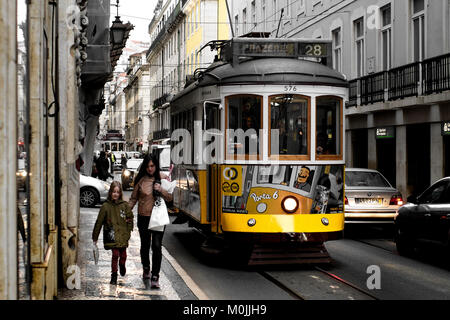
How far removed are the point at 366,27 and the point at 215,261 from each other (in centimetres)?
1628

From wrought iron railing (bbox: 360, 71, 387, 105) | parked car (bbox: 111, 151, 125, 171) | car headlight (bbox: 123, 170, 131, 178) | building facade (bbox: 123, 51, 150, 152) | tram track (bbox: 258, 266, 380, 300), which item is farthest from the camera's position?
building facade (bbox: 123, 51, 150, 152)

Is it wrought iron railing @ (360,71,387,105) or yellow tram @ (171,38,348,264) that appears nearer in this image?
yellow tram @ (171,38,348,264)

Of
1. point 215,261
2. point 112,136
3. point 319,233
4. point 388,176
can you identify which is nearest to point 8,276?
point 319,233

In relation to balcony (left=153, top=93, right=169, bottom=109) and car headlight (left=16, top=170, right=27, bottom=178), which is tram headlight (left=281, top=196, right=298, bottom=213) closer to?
Answer: car headlight (left=16, top=170, right=27, bottom=178)

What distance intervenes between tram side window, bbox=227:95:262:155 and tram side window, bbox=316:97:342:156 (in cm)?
94

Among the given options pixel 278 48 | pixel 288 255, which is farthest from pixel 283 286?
pixel 278 48

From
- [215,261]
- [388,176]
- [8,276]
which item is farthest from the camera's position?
[388,176]

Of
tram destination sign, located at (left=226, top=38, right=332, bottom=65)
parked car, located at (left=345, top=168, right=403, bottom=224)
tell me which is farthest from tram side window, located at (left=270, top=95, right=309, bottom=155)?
parked car, located at (left=345, top=168, right=403, bottom=224)

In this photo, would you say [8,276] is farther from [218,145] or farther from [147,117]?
[147,117]

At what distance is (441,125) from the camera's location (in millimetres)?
21234

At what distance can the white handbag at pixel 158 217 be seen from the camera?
Result: 31.4 feet

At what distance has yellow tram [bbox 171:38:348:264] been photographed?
11141mm

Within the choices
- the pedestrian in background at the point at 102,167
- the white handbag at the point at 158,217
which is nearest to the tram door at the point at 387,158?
the pedestrian in background at the point at 102,167

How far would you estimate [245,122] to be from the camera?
11406 mm
